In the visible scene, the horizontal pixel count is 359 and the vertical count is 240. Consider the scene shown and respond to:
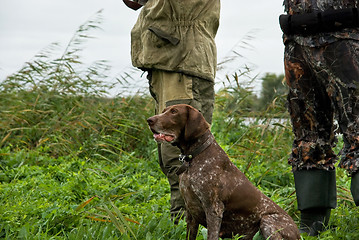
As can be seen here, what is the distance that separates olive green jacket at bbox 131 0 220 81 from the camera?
4.45m

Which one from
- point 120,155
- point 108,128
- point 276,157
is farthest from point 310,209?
point 108,128

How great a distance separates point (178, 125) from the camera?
11.6ft

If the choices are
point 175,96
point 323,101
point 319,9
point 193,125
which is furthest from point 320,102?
point 193,125

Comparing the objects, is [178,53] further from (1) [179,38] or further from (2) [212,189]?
(2) [212,189]

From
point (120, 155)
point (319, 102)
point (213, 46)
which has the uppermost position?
point (213, 46)

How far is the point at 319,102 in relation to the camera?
4.25 meters

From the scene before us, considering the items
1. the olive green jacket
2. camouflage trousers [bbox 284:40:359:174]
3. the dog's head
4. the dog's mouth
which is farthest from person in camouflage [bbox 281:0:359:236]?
the dog's mouth

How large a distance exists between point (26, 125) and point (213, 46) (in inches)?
175

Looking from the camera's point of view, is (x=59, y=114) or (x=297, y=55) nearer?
(x=297, y=55)

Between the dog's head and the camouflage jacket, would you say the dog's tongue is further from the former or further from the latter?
the camouflage jacket

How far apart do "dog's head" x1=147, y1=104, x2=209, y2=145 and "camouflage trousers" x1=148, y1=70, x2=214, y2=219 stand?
0.88 meters

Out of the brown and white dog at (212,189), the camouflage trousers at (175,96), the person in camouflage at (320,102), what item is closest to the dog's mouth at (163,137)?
the brown and white dog at (212,189)

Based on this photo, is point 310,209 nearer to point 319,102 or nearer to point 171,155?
point 319,102

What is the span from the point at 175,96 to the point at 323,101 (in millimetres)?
1150
